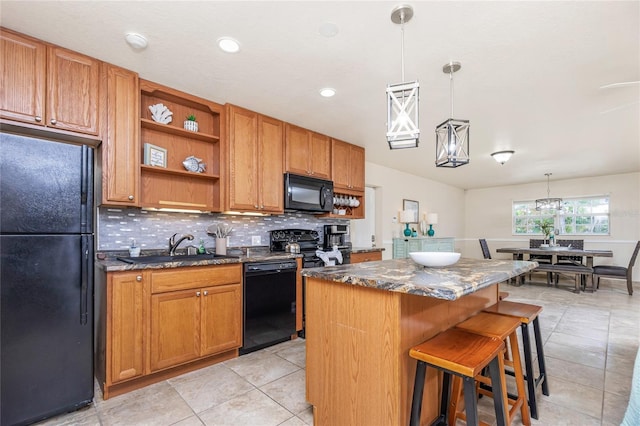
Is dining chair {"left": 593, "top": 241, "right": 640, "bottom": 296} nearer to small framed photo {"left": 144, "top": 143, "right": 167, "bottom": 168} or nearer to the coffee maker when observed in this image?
the coffee maker

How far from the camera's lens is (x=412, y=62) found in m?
2.20

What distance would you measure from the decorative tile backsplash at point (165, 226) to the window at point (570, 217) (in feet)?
23.1

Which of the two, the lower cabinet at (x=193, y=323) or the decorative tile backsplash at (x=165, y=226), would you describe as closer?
the lower cabinet at (x=193, y=323)

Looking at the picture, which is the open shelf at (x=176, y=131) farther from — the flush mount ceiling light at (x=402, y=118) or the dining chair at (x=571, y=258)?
the dining chair at (x=571, y=258)

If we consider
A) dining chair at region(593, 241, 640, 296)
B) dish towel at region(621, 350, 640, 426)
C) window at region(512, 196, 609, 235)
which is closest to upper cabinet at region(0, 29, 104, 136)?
dish towel at region(621, 350, 640, 426)

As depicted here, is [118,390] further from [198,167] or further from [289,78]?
[289,78]

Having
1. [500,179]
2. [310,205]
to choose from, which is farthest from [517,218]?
[310,205]

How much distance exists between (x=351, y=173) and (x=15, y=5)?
3.45m

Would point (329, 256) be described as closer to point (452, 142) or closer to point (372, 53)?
point (452, 142)

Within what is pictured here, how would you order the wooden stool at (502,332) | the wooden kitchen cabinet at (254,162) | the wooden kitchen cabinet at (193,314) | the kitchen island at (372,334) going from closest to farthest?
the kitchen island at (372,334) → the wooden stool at (502,332) → the wooden kitchen cabinet at (193,314) → the wooden kitchen cabinet at (254,162)

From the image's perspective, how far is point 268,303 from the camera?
2.78 m

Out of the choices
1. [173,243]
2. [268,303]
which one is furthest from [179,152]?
[268,303]

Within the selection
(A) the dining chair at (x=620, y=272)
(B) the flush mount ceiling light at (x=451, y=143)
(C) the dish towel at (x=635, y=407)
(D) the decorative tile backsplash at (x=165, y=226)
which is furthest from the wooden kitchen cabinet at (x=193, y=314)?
(A) the dining chair at (x=620, y=272)

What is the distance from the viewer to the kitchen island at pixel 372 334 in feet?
4.36
